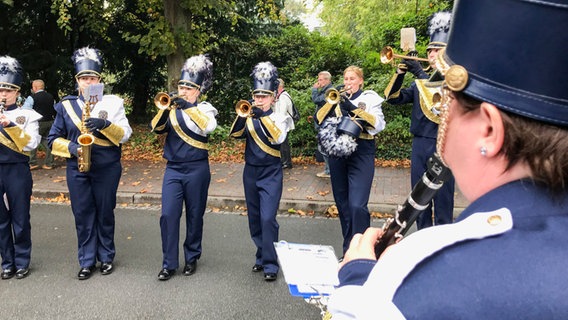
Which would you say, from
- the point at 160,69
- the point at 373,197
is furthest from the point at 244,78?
the point at 373,197

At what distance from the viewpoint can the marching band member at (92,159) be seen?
4.84 meters

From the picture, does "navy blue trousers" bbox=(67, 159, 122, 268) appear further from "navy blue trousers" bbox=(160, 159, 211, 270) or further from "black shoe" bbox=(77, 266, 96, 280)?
"navy blue trousers" bbox=(160, 159, 211, 270)

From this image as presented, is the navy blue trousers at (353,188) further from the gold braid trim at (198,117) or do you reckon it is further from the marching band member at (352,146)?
the gold braid trim at (198,117)

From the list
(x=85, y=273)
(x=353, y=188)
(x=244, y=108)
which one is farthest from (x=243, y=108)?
(x=85, y=273)

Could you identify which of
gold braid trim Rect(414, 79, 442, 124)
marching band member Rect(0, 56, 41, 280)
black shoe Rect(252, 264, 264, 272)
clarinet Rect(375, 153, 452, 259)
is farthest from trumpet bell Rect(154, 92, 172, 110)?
clarinet Rect(375, 153, 452, 259)

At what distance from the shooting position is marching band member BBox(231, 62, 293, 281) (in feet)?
16.0

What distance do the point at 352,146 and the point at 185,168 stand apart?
1.84 metres

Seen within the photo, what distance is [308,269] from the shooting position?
204 centimetres

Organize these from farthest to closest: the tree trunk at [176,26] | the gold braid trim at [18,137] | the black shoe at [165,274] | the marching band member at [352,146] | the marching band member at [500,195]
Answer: the tree trunk at [176,26]
the marching band member at [352,146]
the black shoe at [165,274]
the gold braid trim at [18,137]
the marching band member at [500,195]

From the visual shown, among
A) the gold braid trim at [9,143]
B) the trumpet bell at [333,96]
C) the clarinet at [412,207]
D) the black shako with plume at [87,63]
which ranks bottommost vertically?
the gold braid trim at [9,143]

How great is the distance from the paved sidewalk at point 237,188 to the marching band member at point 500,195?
6416 millimetres

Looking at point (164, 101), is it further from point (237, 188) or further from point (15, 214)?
point (237, 188)

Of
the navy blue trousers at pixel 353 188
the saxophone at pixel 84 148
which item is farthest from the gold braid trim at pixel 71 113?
the navy blue trousers at pixel 353 188

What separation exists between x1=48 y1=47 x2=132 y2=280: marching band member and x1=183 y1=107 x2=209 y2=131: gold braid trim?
755 millimetres
